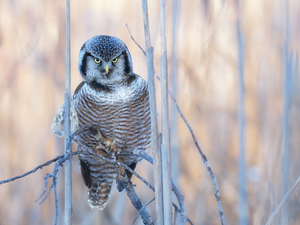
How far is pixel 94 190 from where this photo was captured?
2.03 metres

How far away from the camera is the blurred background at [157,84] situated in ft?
7.19

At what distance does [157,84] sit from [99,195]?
0.99m

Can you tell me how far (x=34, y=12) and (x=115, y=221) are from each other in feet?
5.66

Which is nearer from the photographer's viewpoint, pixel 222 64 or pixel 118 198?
pixel 118 198

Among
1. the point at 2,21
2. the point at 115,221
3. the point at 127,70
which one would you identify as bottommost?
the point at 115,221

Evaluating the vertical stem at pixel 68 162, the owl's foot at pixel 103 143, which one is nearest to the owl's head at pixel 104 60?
the owl's foot at pixel 103 143

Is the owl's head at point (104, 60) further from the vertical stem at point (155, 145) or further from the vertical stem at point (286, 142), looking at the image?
the vertical stem at point (286, 142)

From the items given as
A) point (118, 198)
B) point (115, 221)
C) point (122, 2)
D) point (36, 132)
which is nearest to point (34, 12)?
point (122, 2)

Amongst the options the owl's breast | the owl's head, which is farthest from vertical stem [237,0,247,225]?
the owl's head

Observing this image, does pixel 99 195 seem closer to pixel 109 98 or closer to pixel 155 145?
pixel 109 98

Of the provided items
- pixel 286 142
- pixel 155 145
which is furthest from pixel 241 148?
pixel 155 145

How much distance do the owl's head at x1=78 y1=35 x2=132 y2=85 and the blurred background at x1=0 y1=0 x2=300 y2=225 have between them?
Answer: 51 cm

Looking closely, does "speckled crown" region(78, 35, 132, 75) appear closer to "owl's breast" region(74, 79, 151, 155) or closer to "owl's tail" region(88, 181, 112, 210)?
"owl's breast" region(74, 79, 151, 155)

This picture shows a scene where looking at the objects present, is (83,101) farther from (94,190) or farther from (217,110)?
(217,110)
